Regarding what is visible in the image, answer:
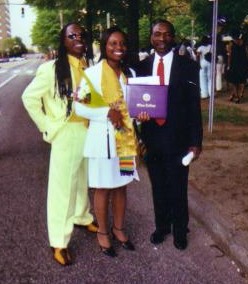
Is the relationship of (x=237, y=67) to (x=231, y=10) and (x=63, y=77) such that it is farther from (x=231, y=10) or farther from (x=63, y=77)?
(x=231, y=10)

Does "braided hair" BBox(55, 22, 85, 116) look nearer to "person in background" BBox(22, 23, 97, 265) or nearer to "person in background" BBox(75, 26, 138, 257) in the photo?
"person in background" BBox(22, 23, 97, 265)

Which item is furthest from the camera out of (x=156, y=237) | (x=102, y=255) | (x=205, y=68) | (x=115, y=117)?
(x=205, y=68)

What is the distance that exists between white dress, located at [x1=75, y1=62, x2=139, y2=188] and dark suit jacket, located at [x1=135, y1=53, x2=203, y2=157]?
13.0 inches

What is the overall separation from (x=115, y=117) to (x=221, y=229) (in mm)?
1545

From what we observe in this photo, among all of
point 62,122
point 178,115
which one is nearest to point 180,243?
point 178,115

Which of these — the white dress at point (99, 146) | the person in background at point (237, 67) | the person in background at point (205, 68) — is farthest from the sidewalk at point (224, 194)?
the person in background at point (205, 68)

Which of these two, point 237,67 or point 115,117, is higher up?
point 115,117

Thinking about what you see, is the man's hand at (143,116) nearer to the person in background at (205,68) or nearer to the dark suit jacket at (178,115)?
the dark suit jacket at (178,115)

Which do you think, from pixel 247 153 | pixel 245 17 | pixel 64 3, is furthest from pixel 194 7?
pixel 247 153

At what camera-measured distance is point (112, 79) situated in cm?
391

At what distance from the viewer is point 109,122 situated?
3932 mm

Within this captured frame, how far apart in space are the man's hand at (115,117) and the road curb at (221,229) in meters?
1.40

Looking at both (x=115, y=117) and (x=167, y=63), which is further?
(x=167, y=63)

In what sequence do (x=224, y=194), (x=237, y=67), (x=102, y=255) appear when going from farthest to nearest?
(x=237, y=67), (x=224, y=194), (x=102, y=255)
